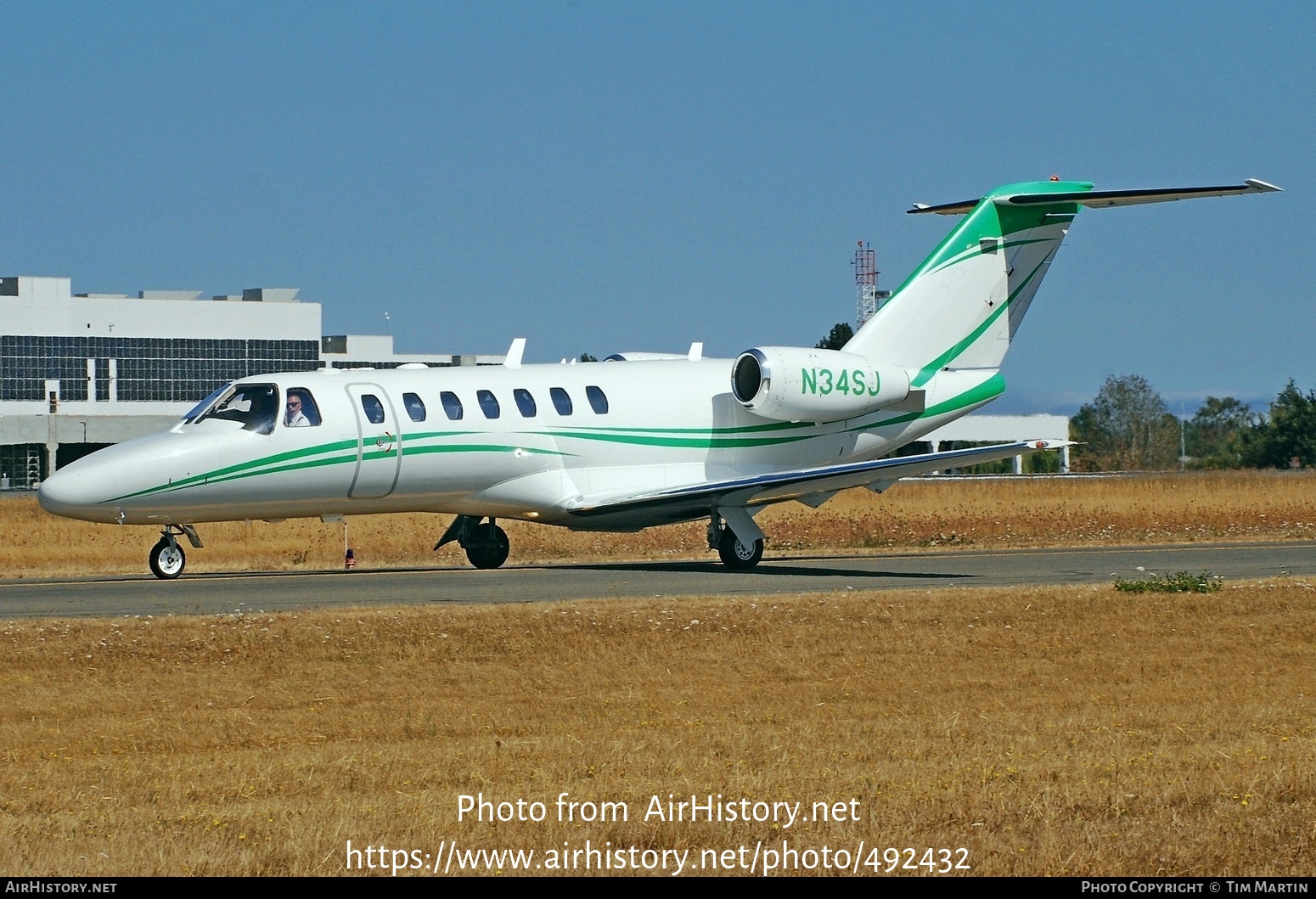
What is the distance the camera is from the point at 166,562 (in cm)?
2334

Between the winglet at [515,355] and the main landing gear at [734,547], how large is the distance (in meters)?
3.94

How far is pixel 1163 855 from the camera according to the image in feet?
25.7

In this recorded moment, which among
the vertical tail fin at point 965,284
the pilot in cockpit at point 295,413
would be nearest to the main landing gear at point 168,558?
the pilot in cockpit at point 295,413

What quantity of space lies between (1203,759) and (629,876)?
4.35 meters

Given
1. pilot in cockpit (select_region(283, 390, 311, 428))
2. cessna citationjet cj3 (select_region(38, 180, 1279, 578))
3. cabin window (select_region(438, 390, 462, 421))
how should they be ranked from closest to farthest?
cessna citationjet cj3 (select_region(38, 180, 1279, 578)), pilot in cockpit (select_region(283, 390, 311, 428)), cabin window (select_region(438, 390, 462, 421))

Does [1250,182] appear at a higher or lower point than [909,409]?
higher

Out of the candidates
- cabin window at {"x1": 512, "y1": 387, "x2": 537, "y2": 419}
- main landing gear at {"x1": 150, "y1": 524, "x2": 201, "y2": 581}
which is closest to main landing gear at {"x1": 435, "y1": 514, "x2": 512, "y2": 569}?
cabin window at {"x1": 512, "y1": 387, "x2": 537, "y2": 419}

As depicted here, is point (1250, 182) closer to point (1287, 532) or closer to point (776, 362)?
point (776, 362)

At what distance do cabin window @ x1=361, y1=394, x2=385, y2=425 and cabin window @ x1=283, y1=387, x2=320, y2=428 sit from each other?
0.70 m

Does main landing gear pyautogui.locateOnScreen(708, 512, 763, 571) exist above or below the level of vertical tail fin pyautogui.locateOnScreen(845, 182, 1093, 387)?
below

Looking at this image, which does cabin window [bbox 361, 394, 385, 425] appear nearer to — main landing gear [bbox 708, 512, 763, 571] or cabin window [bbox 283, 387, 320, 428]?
cabin window [bbox 283, 387, 320, 428]

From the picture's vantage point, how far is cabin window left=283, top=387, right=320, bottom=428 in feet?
73.5

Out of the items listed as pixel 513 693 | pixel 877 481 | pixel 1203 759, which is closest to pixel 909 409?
pixel 877 481

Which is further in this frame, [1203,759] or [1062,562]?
[1062,562]
